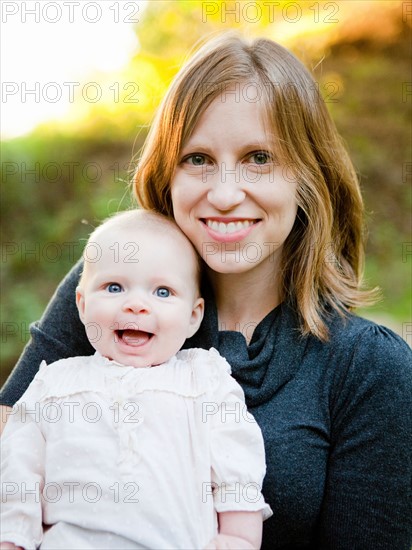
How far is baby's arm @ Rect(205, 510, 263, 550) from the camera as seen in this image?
165 cm

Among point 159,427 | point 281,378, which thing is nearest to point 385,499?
point 281,378

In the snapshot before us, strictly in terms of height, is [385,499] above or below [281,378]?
below

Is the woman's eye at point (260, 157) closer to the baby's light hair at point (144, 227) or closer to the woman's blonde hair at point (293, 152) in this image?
the woman's blonde hair at point (293, 152)

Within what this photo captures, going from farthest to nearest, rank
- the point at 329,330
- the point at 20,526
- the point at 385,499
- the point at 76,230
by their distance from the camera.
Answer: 1. the point at 76,230
2. the point at 329,330
3. the point at 385,499
4. the point at 20,526

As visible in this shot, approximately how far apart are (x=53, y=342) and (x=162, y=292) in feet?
1.63

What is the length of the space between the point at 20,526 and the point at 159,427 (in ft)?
1.24

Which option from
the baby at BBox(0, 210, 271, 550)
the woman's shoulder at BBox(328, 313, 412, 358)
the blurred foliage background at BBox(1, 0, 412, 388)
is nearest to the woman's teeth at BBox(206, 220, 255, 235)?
the baby at BBox(0, 210, 271, 550)

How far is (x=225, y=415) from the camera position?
5.69 feet

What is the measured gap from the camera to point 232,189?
191 cm

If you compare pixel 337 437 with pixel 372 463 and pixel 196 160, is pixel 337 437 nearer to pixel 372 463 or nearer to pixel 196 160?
pixel 372 463

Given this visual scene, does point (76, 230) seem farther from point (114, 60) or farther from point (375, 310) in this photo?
point (375, 310)

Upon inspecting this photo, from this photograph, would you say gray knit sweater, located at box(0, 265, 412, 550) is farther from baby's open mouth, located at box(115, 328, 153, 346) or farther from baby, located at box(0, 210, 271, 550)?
baby's open mouth, located at box(115, 328, 153, 346)

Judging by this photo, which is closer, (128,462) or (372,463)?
(128,462)

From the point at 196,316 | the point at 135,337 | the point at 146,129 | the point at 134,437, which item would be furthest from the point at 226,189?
the point at 146,129
